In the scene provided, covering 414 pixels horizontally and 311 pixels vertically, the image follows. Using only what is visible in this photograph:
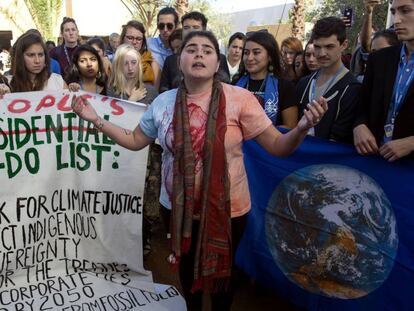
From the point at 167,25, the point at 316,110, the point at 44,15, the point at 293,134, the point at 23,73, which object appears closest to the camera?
the point at 316,110

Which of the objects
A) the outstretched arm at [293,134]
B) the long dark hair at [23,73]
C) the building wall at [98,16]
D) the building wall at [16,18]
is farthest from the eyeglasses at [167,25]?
the building wall at [98,16]

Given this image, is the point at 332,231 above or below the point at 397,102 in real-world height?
below

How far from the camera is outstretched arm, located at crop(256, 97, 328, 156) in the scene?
189cm

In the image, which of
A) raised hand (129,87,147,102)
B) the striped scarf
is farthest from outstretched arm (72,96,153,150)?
raised hand (129,87,147,102)

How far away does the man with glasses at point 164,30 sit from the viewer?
15.9 feet

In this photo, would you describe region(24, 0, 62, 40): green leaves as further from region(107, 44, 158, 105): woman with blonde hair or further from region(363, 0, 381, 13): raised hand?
region(363, 0, 381, 13): raised hand

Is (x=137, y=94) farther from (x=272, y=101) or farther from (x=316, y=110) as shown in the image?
(x=316, y=110)

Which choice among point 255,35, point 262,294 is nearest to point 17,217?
point 262,294

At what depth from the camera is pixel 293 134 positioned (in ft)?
Answer: 6.74

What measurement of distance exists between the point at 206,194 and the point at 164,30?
10.3ft

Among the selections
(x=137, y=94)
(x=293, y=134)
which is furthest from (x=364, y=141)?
(x=137, y=94)

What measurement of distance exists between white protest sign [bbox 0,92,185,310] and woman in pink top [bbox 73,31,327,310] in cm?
79

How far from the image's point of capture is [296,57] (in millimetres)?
4758

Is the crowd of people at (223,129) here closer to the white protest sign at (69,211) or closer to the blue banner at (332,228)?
the blue banner at (332,228)
